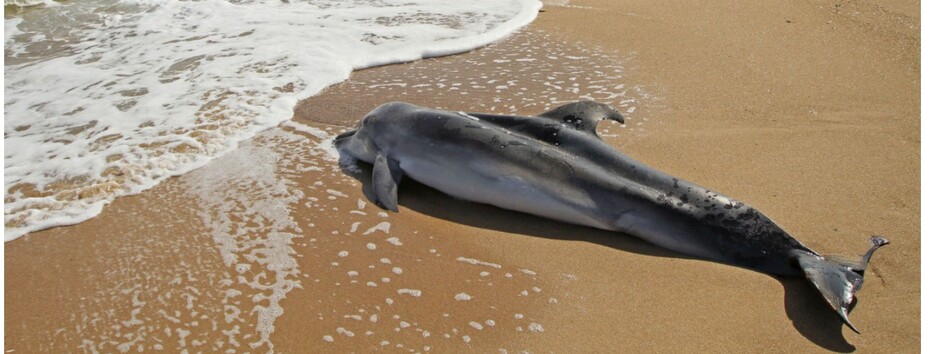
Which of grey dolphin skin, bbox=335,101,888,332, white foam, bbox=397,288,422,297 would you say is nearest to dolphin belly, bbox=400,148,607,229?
grey dolphin skin, bbox=335,101,888,332

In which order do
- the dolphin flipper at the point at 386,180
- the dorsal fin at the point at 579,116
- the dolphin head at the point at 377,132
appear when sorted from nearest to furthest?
the dolphin flipper at the point at 386,180
the dorsal fin at the point at 579,116
the dolphin head at the point at 377,132

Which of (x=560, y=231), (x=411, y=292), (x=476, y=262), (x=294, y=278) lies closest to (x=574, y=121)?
(x=560, y=231)

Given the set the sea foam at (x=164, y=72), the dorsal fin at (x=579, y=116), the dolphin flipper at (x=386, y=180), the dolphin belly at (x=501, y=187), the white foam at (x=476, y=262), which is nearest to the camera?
the white foam at (x=476, y=262)

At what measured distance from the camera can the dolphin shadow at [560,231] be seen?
353 cm

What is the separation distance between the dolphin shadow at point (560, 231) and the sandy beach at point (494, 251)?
13 mm

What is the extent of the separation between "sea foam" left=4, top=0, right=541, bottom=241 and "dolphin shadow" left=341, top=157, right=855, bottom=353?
1.57 m

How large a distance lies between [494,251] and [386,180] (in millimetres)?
987

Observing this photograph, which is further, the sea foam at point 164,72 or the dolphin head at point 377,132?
the sea foam at point 164,72

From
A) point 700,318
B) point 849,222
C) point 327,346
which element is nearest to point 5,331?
point 327,346

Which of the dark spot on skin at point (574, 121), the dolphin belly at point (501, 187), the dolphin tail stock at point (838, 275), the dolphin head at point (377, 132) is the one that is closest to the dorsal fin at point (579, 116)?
the dark spot on skin at point (574, 121)

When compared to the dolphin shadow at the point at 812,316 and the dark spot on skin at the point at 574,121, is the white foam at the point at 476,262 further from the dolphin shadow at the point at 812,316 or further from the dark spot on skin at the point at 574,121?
the dolphin shadow at the point at 812,316

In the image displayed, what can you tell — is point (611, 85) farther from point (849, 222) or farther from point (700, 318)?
point (700, 318)

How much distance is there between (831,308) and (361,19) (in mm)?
7060

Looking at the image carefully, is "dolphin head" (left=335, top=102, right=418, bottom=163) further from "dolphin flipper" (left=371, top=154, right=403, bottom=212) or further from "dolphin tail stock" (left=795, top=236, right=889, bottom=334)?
"dolphin tail stock" (left=795, top=236, right=889, bottom=334)
